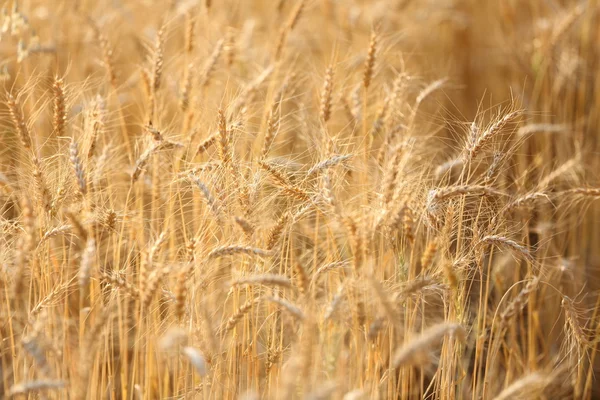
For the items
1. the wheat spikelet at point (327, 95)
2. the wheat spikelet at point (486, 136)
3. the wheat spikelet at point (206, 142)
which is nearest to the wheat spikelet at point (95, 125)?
the wheat spikelet at point (206, 142)

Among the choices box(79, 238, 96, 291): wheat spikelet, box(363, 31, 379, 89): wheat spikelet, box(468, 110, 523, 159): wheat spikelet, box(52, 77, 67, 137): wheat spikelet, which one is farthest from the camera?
box(363, 31, 379, 89): wheat spikelet

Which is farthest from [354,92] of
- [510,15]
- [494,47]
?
[494,47]

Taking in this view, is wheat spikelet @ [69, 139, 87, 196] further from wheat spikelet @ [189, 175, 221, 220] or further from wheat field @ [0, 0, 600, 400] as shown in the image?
wheat spikelet @ [189, 175, 221, 220]

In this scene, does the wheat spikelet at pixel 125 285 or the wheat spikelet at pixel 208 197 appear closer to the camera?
the wheat spikelet at pixel 125 285

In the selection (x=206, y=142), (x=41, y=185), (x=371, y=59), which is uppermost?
(x=371, y=59)

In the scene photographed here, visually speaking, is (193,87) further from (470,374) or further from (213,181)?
(470,374)

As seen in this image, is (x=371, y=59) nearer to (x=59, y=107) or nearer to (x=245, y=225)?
(x=245, y=225)

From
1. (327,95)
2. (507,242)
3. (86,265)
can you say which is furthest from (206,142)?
(507,242)

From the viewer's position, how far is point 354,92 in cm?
272

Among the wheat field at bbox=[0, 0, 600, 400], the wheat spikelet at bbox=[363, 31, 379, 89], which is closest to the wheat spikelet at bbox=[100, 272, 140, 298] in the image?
the wheat field at bbox=[0, 0, 600, 400]

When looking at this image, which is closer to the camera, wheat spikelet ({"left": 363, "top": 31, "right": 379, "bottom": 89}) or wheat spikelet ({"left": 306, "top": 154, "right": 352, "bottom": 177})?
wheat spikelet ({"left": 306, "top": 154, "right": 352, "bottom": 177})

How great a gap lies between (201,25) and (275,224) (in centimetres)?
221

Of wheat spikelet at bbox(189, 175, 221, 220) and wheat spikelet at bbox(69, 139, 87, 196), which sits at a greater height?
wheat spikelet at bbox(69, 139, 87, 196)

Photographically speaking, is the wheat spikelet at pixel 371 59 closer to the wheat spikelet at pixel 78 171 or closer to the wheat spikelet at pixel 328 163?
the wheat spikelet at pixel 328 163
